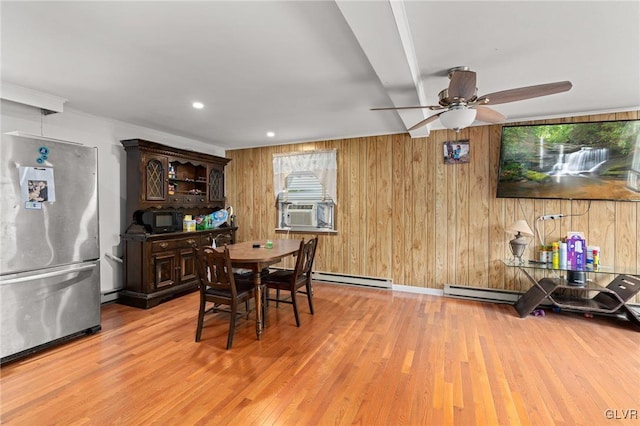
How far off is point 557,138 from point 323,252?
362 centimetres

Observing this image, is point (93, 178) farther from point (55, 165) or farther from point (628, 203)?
point (628, 203)

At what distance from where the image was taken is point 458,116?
2379 mm

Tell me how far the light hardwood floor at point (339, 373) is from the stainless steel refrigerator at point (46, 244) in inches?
9.7

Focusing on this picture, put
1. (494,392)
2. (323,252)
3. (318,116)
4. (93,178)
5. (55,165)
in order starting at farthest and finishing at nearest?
(323,252) → (318,116) → (93,178) → (55,165) → (494,392)

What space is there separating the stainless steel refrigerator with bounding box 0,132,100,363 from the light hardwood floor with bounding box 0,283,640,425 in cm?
25

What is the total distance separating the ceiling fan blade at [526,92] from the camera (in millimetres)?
2020

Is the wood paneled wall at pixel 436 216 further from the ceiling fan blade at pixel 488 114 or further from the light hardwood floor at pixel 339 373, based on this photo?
the ceiling fan blade at pixel 488 114

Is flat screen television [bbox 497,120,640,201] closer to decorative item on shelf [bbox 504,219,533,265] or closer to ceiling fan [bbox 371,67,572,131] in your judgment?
decorative item on shelf [bbox 504,219,533,265]

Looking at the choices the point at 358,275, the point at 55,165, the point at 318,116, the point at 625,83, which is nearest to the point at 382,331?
the point at 358,275

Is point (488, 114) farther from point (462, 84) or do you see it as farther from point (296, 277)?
point (296, 277)

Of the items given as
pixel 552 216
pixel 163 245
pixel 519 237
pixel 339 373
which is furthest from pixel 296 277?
pixel 552 216

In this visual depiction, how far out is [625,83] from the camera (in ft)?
8.98

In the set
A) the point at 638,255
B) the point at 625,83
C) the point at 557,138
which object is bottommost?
the point at 638,255

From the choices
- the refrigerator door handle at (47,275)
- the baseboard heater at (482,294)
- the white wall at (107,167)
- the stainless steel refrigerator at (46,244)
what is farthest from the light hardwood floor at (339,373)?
the white wall at (107,167)
